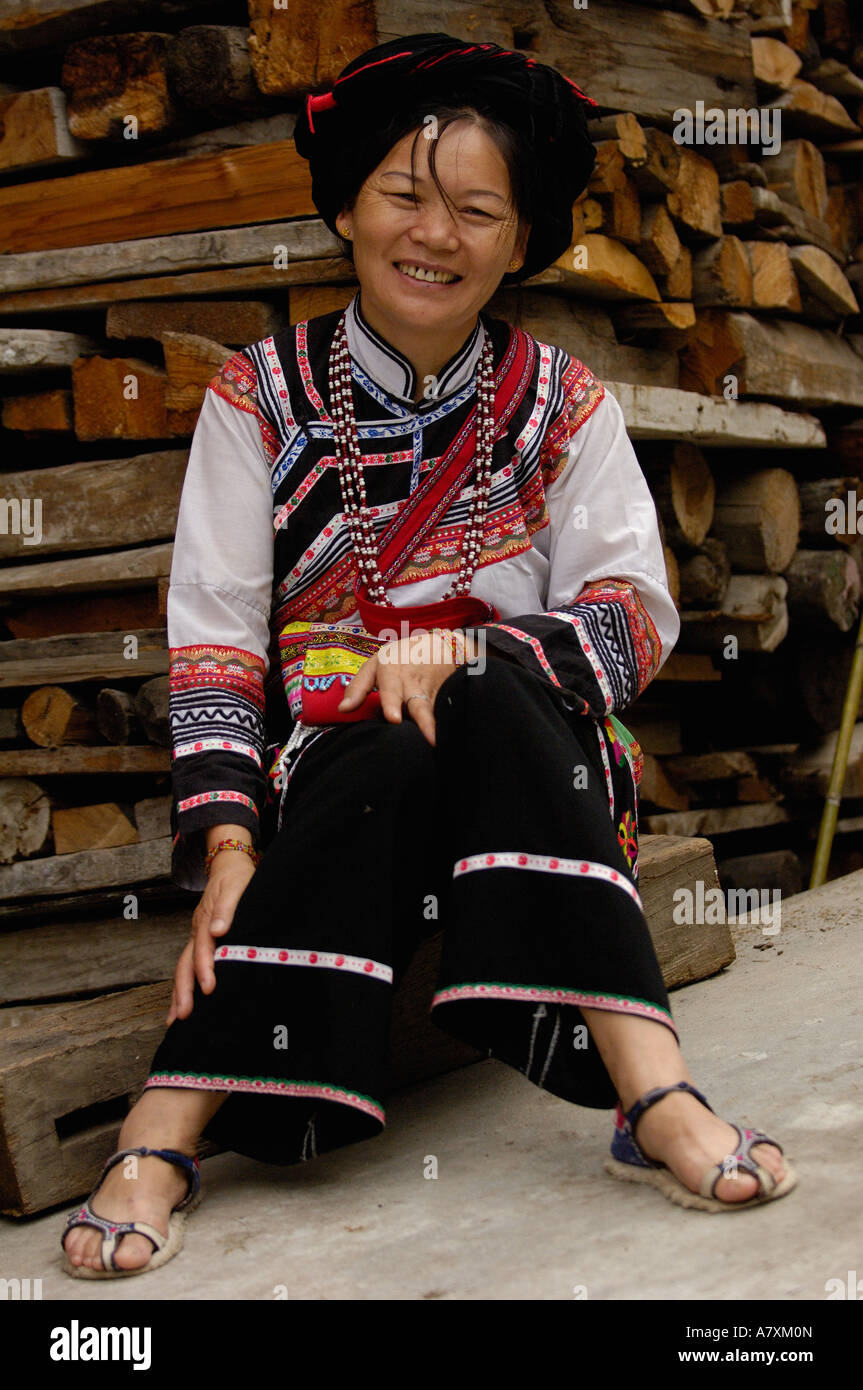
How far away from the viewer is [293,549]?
7.81 ft

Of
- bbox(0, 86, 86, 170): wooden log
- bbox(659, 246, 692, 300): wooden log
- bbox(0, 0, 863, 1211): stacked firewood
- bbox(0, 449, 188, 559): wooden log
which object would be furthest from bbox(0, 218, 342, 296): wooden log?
bbox(659, 246, 692, 300): wooden log

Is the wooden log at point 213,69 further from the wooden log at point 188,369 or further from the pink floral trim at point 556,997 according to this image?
the pink floral trim at point 556,997

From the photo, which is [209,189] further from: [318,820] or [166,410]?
[318,820]

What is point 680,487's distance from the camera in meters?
3.83

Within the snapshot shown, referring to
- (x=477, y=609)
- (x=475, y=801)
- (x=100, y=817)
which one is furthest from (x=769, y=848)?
(x=475, y=801)

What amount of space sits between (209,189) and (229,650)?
1.51 m

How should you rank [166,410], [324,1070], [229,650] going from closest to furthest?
[324,1070]
[229,650]
[166,410]

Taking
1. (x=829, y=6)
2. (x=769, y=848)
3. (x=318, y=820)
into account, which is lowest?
(x=769, y=848)

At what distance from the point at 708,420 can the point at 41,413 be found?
5.87 ft

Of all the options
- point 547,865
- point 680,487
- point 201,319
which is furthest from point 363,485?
point 680,487

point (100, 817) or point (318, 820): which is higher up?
point (318, 820)

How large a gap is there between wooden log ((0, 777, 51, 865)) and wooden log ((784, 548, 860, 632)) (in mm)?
2381

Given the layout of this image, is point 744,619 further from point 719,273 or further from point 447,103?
point 447,103

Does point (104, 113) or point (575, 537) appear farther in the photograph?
point (104, 113)
